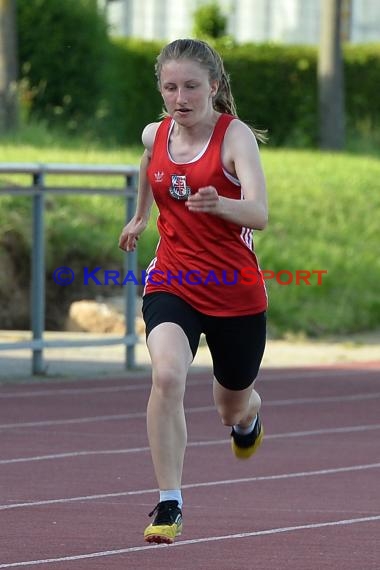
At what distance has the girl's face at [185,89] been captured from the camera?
6.12 m

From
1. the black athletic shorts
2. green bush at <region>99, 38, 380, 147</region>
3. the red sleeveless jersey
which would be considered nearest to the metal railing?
the black athletic shorts

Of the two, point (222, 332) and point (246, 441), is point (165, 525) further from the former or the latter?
point (246, 441)

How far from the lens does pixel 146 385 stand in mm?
12094

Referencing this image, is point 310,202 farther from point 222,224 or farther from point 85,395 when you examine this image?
point 222,224

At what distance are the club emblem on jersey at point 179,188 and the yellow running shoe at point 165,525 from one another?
114 centimetres

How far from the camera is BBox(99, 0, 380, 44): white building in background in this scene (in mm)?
50688

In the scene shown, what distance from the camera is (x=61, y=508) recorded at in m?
7.12

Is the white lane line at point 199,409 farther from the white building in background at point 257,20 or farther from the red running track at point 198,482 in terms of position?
the white building in background at point 257,20

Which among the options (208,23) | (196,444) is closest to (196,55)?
(196,444)

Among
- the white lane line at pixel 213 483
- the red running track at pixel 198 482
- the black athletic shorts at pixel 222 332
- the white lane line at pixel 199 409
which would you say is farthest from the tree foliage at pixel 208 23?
the black athletic shorts at pixel 222 332

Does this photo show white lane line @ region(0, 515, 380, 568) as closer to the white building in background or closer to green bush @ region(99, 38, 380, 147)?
green bush @ region(99, 38, 380, 147)

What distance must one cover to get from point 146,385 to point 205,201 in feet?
21.3

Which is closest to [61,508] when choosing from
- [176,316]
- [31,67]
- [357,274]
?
[176,316]

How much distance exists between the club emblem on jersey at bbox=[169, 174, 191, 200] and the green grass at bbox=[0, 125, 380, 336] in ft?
31.6
